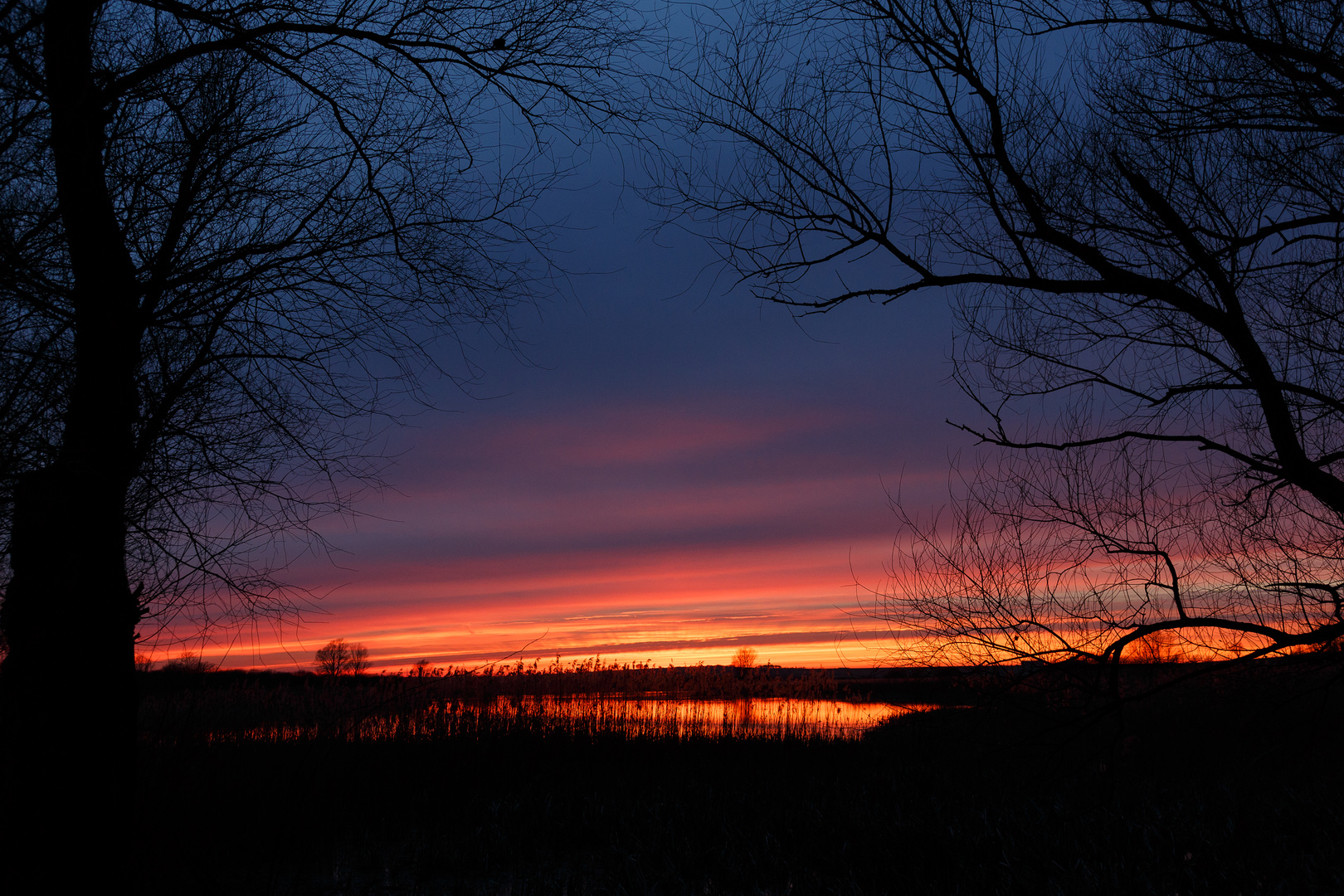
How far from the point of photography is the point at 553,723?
1116cm

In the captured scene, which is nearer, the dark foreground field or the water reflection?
the dark foreground field

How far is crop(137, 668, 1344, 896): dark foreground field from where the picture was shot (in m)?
4.61

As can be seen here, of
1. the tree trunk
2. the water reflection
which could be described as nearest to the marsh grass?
the water reflection

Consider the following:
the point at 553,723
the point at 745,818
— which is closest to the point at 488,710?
the point at 553,723

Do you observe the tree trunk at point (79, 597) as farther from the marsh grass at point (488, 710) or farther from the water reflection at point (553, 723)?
the water reflection at point (553, 723)

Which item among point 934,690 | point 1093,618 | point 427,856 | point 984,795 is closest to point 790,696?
point 934,690

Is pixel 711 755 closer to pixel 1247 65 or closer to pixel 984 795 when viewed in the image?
pixel 984 795

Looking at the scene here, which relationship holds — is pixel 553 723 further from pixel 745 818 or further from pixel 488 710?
pixel 745 818

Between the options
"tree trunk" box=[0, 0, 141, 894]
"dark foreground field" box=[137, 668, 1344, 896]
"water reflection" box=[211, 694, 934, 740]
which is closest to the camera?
"tree trunk" box=[0, 0, 141, 894]

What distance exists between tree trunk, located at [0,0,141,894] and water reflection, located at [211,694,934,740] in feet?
18.6

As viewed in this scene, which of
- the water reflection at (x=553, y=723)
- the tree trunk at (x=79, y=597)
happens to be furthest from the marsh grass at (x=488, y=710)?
the tree trunk at (x=79, y=597)

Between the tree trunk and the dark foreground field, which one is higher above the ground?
the tree trunk

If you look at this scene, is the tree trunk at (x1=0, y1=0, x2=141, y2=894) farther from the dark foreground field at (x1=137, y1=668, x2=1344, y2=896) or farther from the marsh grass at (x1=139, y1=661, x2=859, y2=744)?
the marsh grass at (x1=139, y1=661, x2=859, y2=744)

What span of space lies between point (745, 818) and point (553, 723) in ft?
17.1
